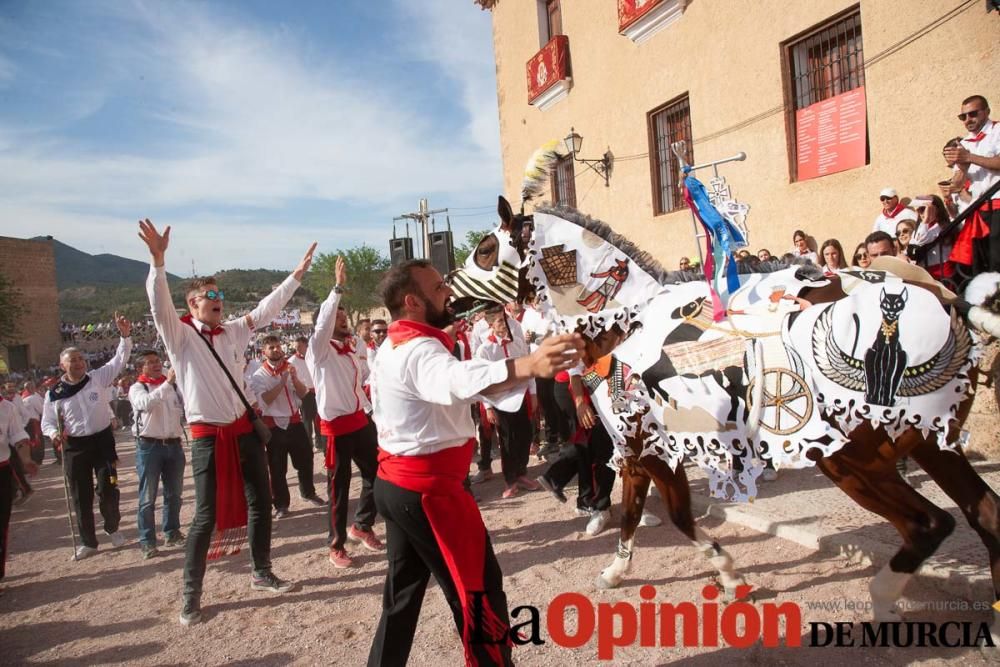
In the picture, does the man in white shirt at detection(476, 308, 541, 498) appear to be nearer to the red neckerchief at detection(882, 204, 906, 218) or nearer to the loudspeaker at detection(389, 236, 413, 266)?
the red neckerchief at detection(882, 204, 906, 218)

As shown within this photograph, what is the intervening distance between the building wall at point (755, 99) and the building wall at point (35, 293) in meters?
30.4

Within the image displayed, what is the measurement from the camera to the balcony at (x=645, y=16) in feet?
30.6

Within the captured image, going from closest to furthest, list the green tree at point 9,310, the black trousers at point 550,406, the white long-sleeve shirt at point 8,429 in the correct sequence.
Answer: the white long-sleeve shirt at point 8,429, the black trousers at point 550,406, the green tree at point 9,310

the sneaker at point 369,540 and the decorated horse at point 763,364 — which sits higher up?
the decorated horse at point 763,364

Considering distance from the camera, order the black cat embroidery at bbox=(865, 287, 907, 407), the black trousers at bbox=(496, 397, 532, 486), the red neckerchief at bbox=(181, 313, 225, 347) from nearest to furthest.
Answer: the black cat embroidery at bbox=(865, 287, 907, 407)
the red neckerchief at bbox=(181, 313, 225, 347)
the black trousers at bbox=(496, 397, 532, 486)

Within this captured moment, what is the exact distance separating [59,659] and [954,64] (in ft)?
28.6

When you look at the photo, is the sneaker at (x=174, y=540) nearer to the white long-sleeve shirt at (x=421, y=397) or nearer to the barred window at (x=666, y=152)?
the white long-sleeve shirt at (x=421, y=397)

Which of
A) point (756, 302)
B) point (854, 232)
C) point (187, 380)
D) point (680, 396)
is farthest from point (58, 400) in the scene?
point (854, 232)

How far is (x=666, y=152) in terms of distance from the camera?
33.8ft

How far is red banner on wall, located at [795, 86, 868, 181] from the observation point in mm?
6941

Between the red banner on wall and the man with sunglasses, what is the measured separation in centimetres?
266

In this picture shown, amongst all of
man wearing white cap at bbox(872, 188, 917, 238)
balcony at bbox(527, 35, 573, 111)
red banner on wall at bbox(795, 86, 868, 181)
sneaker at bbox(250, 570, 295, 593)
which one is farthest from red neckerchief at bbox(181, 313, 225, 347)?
balcony at bbox(527, 35, 573, 111)

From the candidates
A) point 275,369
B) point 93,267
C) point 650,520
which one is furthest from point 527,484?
point 93,267

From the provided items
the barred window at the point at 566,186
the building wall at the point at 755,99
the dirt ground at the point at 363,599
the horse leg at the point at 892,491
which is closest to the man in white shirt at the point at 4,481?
the dirt ground at the point at 363,599
